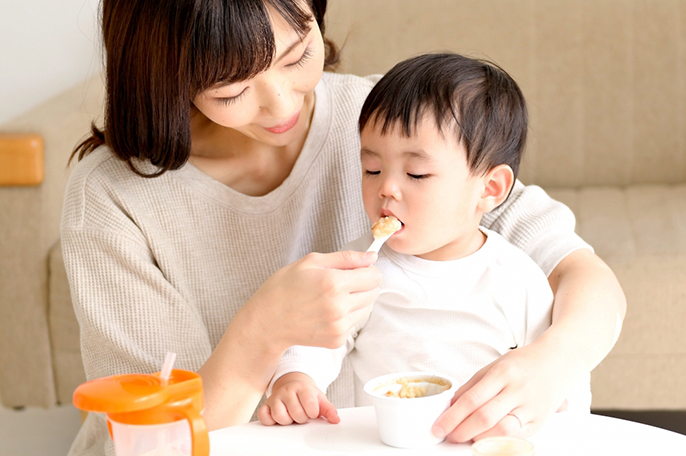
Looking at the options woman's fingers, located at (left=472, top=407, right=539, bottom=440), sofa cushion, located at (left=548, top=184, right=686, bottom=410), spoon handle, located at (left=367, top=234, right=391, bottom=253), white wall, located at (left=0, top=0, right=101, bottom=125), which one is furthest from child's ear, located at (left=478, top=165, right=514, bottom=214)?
white wall, located at (left=0, top=0, right=101, bottom=125)

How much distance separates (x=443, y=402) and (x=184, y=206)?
2.18 ft

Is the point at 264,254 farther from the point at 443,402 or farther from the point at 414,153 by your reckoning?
the point at 443,402

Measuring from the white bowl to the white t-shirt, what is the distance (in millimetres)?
306

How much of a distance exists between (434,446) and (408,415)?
0.06 meters

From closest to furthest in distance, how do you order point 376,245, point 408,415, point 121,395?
point 121,395 → point 408,415 → point 376,245

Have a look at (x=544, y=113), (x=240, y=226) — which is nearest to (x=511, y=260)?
(x=240, y=226)

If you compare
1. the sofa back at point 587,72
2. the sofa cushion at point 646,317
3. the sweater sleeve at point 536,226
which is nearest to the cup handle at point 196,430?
the sweater sleeve at point 536,226

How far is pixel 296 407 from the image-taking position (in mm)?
875

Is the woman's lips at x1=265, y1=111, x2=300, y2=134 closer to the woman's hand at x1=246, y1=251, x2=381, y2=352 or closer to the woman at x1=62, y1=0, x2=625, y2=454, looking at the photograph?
the woman at x1=62, y1=0, x2=625, y2=454

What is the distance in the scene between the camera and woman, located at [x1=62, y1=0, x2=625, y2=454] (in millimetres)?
885

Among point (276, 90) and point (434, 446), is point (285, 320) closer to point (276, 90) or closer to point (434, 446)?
point (434, 446)

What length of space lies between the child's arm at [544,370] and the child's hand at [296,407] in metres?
0.16

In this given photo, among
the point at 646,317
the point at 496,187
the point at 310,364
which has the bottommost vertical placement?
the point at 646,317

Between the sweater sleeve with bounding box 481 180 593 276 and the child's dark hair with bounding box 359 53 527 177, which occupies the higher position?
the child's dark hair with bounding box 359 53 527 177
